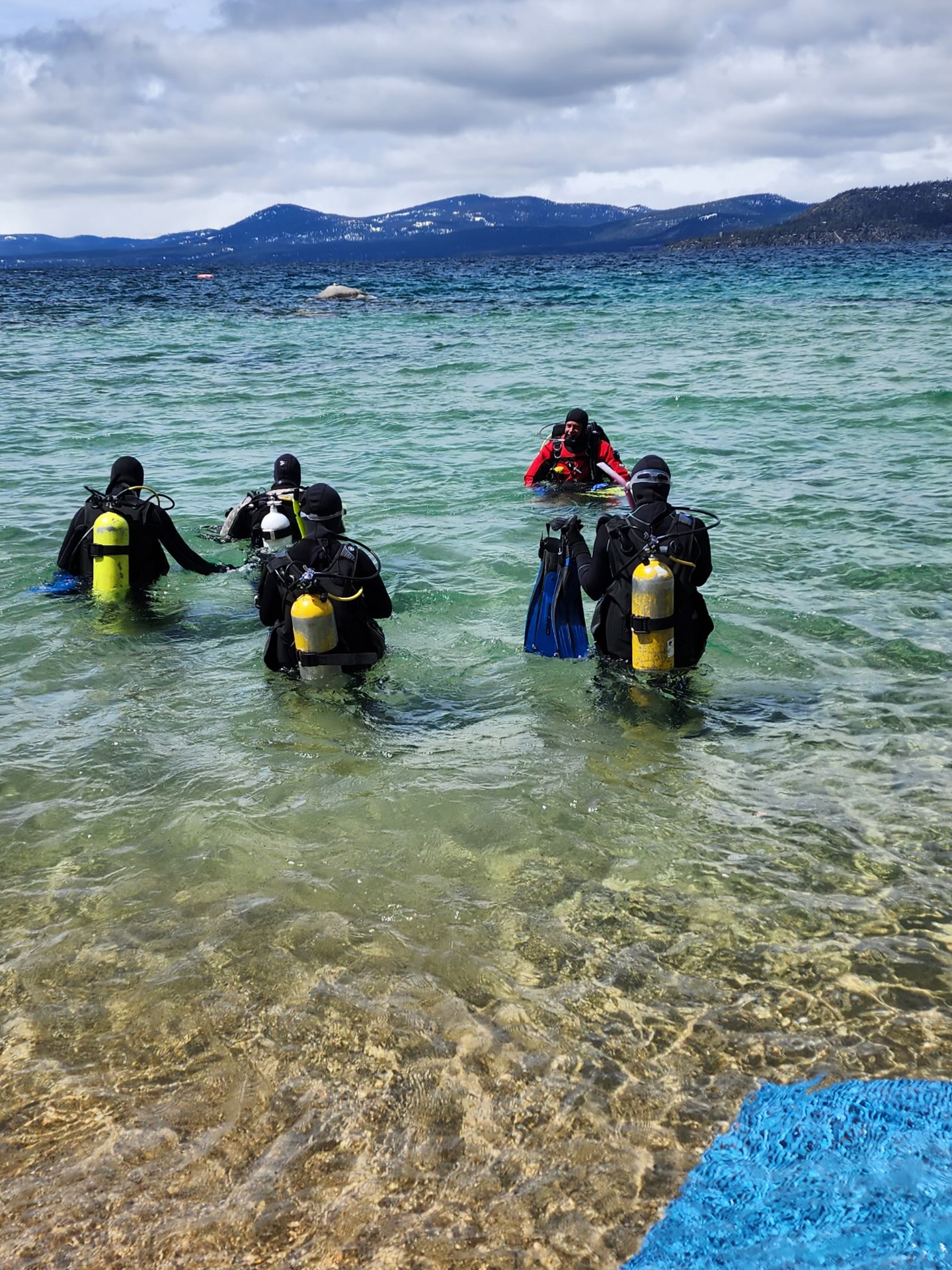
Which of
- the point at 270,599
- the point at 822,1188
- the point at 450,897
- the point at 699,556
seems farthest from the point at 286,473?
the point at 822,1188

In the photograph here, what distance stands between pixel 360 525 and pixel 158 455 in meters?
5.87

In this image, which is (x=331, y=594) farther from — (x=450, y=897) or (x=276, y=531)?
(x=450, y=897)

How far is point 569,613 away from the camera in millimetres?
7262

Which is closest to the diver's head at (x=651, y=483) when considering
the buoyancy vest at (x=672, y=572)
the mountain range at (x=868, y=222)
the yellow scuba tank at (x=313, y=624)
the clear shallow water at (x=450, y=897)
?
the buoyancy vest at (x=672, y=572)

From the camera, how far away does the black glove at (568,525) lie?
6.86 meters

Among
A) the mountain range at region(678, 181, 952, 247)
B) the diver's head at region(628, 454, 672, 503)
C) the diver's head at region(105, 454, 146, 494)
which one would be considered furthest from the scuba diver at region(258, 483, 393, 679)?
the mountain range at region(678, 181, 952, 247)

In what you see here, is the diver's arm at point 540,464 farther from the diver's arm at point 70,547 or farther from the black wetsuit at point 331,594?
the black wetsuit at point 331,594

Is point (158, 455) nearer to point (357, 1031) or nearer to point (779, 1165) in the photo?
point (357, 1031)

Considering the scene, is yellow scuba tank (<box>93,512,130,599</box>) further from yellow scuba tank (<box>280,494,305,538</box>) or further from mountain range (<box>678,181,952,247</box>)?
mountain range (<box>678,181,952,247</box>)

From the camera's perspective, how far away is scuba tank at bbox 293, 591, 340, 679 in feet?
20.8

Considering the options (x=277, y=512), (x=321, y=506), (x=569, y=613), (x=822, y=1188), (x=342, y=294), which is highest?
(x=342, y=294)

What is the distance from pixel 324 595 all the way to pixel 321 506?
0.56 meters

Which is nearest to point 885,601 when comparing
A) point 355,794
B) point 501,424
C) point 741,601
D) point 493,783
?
point 741,601

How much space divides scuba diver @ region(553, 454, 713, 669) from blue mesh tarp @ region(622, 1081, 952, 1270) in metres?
3.22
